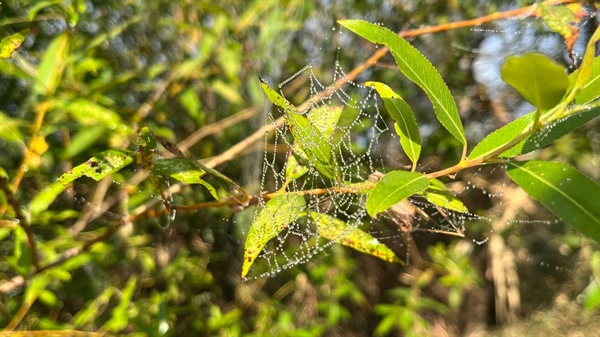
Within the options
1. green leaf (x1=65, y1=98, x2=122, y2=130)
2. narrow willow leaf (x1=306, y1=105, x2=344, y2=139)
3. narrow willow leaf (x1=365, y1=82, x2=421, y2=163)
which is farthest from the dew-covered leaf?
green leaf (x1=65, y1=98, x2=122, y2=130)

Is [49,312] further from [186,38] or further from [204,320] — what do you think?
[186,38]

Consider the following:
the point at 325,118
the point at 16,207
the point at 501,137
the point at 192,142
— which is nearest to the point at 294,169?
the point at 325,118

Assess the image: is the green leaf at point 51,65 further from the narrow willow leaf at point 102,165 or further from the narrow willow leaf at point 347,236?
the narrow willow leaf at point 347,236

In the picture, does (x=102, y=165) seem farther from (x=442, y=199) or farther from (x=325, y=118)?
(x=442, y=199)

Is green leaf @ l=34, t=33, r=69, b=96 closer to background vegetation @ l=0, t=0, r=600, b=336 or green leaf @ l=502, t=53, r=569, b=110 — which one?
background vegetation @ l=0, t=0, r=600, b=336

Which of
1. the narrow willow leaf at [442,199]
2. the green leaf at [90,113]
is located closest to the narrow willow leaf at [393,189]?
the narrow willow leaf at [442,199]

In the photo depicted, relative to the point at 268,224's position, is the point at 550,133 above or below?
above
